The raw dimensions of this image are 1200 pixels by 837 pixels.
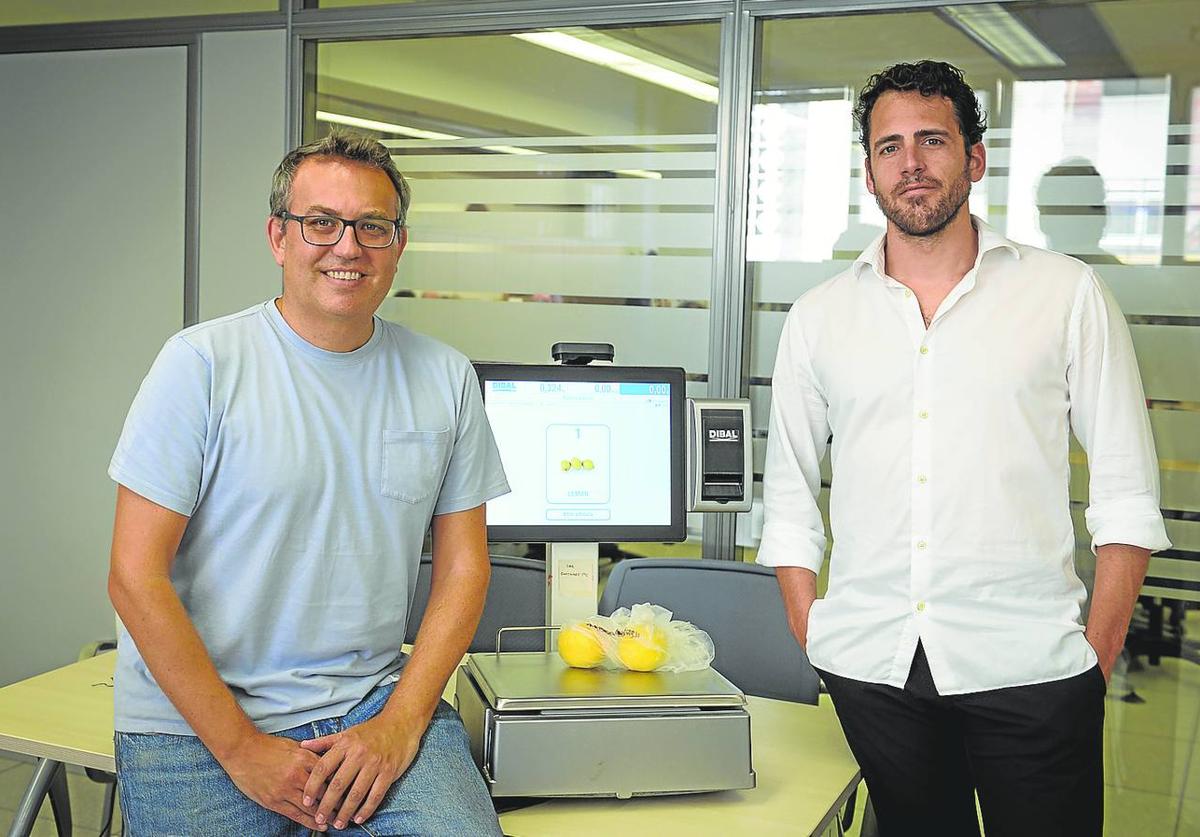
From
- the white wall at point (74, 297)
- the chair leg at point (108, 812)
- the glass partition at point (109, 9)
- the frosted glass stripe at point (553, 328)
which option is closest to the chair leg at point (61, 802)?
the chair leg at point (108, 812)

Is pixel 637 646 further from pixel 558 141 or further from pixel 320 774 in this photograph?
pixel 558 141

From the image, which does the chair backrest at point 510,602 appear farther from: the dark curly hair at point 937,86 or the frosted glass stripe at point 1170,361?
the frosted glass stripe at point 1170,361

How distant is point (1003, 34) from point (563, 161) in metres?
1.23

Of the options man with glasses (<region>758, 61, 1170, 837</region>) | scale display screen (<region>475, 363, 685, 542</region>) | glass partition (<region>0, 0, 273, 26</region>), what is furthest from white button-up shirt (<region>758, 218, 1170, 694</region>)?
glass partition (<region>0, 0, 273, 26</region>)

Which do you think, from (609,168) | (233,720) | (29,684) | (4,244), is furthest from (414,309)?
(233,720)

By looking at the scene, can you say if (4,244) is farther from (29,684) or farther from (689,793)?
(689,793)

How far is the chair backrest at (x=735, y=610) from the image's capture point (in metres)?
2.80

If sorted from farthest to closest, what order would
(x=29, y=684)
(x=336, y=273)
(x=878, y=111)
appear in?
1. (x=29, y=684)
2. (x=878, y=111)
3. (x=336, y=273)

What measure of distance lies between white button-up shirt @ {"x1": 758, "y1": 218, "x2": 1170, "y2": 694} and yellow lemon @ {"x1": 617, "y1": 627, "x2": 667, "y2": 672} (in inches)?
10.8

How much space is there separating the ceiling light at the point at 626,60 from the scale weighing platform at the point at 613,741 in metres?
2.07

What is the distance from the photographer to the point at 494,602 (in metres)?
3.07

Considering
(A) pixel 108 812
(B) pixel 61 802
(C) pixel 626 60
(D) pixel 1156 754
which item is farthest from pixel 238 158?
(D) pixel 1156 754

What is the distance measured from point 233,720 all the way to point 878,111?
4.66 feet

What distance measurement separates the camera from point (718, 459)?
2.61 meters
